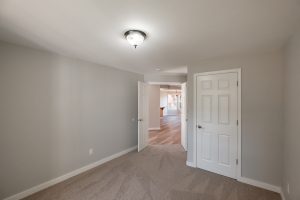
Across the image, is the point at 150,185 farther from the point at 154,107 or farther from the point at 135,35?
the point at 154,107

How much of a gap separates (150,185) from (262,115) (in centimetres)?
233

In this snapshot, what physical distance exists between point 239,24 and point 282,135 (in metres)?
1.99

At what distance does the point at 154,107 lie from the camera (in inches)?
308

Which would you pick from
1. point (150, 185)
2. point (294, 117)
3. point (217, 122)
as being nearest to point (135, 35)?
point (294, 117)

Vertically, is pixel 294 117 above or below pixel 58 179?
above

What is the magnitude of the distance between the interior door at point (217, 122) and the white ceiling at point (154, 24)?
731mm

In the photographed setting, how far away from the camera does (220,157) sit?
3.12 meters

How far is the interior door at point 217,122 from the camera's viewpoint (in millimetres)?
2961

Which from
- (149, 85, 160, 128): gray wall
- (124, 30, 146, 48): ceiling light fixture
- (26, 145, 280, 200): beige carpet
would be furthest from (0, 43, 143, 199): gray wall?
(149, 85, 160, 128): gray wall

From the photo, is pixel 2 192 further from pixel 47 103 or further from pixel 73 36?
pixel 73 36

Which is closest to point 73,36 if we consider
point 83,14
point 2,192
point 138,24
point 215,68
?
point 83,14

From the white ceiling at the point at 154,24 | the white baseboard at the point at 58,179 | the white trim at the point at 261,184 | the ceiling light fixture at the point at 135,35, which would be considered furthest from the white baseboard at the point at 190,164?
the ceiling light fixture at the point at 135,35

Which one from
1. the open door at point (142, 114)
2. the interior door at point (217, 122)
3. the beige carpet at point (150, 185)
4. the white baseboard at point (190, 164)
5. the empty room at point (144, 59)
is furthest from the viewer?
the open door at point (142, 114)

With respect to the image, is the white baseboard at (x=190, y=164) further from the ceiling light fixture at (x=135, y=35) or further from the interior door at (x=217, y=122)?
the ceiling light fixture at (x=135, y=35)
